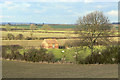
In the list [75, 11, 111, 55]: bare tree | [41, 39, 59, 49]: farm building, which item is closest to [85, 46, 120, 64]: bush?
[75, 11, 111, 55]: bare tree

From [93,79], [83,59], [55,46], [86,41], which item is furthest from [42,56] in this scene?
[55,46]

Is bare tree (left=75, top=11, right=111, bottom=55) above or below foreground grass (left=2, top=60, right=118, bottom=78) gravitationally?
above

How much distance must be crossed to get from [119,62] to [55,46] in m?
38.2

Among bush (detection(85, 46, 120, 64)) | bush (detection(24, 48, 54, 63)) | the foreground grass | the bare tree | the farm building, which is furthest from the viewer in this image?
the farm building

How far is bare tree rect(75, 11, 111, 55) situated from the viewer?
31.8 meters

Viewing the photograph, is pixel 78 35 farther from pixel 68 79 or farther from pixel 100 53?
pixel 68 79

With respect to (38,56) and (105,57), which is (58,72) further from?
(38,56)

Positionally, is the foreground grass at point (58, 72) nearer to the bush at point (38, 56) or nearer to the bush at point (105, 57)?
the bush at point (105, 57)

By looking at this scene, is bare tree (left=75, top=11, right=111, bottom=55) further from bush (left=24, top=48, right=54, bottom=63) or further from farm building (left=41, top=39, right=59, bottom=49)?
farm building (left=41, top=39, right=59, bottom=49)

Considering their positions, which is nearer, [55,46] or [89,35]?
[89,35]

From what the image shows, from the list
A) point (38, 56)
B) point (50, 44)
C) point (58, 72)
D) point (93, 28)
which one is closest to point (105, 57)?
point (38, 56)

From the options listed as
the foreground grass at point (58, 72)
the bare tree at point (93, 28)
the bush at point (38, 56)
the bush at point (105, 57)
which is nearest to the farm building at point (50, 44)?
the bare tree at point (93, 28)

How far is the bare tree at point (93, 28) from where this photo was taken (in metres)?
31.8

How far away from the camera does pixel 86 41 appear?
103ft
